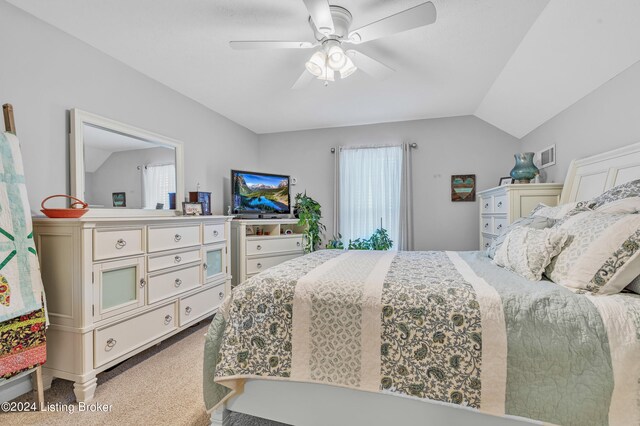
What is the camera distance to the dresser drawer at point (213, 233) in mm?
2791

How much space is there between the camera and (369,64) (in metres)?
2.24

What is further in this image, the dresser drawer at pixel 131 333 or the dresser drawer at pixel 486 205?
the dresser drawer at pixel 486 205

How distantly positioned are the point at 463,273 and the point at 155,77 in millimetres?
3128

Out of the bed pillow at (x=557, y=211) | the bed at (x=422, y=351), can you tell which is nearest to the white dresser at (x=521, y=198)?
the bed pillow at (x=557, y=211)

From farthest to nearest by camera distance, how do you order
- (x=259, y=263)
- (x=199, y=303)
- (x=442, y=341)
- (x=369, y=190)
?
(x=369, y=190), (x=259, y=263), (x=199, y=303), (x=442, y=341)

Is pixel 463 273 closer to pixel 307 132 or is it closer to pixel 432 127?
pixel 432 127

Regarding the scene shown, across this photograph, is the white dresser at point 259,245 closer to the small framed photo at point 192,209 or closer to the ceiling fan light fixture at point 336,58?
the small framed photo at point 192,209

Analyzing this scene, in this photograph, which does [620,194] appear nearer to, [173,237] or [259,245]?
[173,237]

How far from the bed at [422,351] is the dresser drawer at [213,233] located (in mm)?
1505

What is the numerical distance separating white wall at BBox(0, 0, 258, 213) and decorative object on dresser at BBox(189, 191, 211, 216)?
2.17 ft

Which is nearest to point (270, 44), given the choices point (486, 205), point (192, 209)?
point (192, 209)

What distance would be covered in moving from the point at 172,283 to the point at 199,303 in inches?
16.0

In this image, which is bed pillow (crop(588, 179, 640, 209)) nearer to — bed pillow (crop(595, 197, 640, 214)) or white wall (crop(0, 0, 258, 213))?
bed pillow (crop(595, 197, 640, 214))

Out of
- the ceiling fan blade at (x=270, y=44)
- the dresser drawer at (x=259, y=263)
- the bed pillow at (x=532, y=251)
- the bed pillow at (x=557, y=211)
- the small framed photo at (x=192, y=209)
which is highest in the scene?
the ceiling fan blade at (x=270, y=44)
